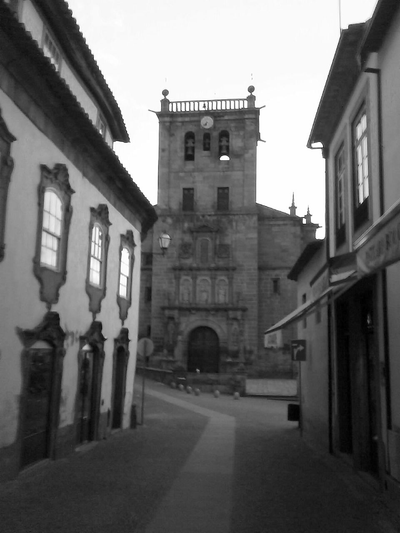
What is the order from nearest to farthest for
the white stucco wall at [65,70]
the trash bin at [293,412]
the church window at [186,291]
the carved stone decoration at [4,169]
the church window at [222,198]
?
the carved stone decoration at [4,169] → the white stucco wall at [65,70] → the trash bin at [293,412] → the church window at [186,291] → the church window at [222,198]

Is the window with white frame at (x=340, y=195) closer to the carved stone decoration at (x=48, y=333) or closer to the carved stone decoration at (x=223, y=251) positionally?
the carved stone decoration at (x=48, y=333)

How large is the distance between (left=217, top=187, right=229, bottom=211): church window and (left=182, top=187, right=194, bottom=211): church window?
197 cm

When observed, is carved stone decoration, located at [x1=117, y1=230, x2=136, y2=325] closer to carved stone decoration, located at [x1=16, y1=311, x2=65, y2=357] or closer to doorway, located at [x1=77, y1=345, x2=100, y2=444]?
doorway, located at [x1=77, y1=345, x2=100, y2=444]

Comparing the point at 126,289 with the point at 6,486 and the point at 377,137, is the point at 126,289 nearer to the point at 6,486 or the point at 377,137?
the point at 6,486

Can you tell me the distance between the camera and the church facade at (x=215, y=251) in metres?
41.2

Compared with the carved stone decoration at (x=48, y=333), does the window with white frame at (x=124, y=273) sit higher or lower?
higher

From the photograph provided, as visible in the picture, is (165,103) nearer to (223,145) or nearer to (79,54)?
(223,145)

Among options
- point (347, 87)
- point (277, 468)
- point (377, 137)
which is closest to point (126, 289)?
point (277, 468)

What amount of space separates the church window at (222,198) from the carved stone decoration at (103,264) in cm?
2874

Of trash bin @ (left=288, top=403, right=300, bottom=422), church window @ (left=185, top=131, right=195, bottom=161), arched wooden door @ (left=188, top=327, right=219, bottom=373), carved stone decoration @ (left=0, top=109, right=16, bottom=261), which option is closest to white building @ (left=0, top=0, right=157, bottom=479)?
carved stone decoration @ (left=0, top=109, right=16, bottom=261)

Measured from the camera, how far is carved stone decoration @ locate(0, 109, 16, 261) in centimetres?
880

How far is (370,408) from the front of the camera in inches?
411

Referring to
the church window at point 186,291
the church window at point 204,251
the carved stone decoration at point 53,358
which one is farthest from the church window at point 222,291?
the carved stone decoration at point 53,358

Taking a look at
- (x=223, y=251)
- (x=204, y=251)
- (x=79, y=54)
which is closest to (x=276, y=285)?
(x=223, y=251)
